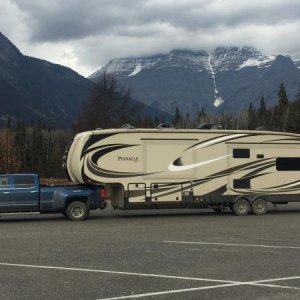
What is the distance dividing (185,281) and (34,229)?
8.18 meters

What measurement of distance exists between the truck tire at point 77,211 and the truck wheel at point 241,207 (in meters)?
5.60

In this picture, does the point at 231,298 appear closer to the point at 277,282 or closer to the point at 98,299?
the point at 277,282

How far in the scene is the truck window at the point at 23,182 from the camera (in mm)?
17781

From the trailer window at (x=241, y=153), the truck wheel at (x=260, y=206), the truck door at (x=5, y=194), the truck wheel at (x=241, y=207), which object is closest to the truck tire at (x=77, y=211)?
the truck door at (x=5, y=194)

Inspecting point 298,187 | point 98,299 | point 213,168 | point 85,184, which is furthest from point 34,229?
point 298,187

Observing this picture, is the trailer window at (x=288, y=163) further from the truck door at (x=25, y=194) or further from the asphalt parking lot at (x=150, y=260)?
the truck door at (x=25, y=194)

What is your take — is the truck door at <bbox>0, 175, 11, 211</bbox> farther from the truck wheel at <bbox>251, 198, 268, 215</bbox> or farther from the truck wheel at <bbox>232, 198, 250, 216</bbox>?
the truck wheel at <bbox>251, 198, 268, 215</bbox>

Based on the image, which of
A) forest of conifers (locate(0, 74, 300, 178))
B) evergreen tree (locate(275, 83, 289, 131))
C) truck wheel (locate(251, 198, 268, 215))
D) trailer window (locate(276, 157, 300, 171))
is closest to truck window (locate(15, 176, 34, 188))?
truck wheel (locate(251, 198, 268, 215))

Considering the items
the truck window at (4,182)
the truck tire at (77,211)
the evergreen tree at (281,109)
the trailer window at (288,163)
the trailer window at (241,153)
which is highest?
the evergreen tree at (281,109)

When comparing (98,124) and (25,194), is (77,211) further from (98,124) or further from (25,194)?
(98,124)

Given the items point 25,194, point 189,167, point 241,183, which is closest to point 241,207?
point 241,183

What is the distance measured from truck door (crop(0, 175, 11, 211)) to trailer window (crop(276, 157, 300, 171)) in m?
10.1

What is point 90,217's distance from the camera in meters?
19.6

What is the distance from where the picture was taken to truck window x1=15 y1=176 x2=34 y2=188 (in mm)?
17781
